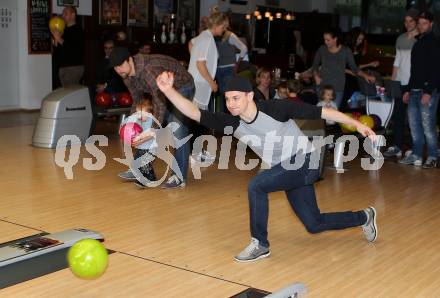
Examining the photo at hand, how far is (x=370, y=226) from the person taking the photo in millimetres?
3285

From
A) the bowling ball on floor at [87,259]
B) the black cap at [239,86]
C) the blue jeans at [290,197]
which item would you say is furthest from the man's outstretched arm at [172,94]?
the bowling ball on floor at [87,259]

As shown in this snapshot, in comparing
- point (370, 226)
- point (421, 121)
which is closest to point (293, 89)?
point (421, 121)

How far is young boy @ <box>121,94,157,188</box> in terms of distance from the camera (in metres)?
3.99

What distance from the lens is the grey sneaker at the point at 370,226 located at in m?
3.26

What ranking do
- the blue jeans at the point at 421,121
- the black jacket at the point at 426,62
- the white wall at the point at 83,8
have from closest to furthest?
the black jacket at the point at 426,62
the blue jeans at the point at 421,121
the white wall at the point at 83,8

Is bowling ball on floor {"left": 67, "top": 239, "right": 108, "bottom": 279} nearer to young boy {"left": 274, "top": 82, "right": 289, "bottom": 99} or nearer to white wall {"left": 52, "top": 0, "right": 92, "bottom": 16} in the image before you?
young boy {"left": 274, "top": 82, "right": 289, "bottom": 99}

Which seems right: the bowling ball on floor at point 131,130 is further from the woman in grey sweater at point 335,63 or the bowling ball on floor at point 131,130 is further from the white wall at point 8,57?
the white wall at point 8,57

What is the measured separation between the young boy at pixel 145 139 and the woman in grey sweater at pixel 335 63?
193cm

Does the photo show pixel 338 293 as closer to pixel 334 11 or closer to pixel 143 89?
pixel 143 89

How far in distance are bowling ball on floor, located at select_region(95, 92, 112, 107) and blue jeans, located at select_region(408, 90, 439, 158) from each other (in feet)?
8.59

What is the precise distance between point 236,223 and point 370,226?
2.35ft

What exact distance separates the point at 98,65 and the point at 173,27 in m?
1.30

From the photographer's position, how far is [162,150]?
16.8 ft

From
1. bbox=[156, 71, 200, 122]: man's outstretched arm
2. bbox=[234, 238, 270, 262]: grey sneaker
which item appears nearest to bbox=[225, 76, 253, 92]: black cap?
bbox=[156, 71, 200, 122]: man's outstretched arm
